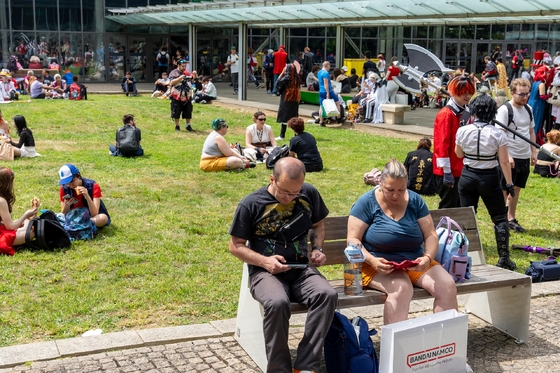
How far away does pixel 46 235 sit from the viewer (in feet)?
24.2

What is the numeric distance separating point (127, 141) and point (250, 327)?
904 cm

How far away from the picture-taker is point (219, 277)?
22.1 feet

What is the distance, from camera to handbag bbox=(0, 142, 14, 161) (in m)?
12.8

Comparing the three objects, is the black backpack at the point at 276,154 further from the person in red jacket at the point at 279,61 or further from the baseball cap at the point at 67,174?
the person in red jacket at the point at 279,61

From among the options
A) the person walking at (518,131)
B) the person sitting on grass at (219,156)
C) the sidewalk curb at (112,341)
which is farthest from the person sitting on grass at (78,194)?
the person walking at (518,131)

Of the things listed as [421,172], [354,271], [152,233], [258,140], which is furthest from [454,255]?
[258,140]

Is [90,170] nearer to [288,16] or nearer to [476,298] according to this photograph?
[476,298]

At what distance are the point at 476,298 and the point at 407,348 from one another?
176 centimetres

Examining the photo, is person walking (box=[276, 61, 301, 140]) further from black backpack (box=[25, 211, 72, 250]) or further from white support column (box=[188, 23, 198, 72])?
white support column (box=[188, 23, 198, 72])

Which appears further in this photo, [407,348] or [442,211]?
[442,211]

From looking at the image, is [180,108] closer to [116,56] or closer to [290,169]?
[290,169]

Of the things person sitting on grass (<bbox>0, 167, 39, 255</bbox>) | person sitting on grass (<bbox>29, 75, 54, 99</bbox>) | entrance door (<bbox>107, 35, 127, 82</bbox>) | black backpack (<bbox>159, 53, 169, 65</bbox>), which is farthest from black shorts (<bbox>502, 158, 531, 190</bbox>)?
entrance door (<bbox>107, 35, 127, 82</bbox>)

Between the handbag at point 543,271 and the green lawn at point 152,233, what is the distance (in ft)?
1.04

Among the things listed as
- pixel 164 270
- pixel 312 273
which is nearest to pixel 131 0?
pixel 164 270
